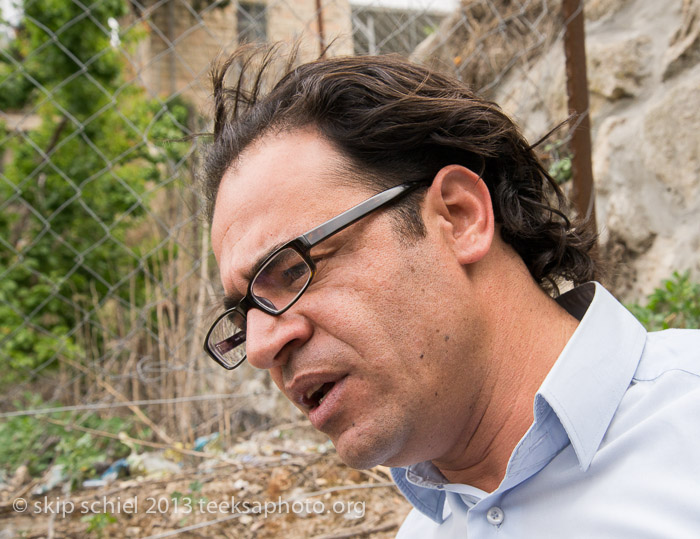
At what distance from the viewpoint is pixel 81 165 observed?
260 inches

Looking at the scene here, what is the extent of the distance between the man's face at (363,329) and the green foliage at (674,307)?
1.30 metres

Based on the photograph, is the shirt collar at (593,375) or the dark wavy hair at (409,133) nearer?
the shirt collar at (593,375)

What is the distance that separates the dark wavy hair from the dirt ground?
4.05 feet

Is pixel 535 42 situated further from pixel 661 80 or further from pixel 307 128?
pixel 307 128

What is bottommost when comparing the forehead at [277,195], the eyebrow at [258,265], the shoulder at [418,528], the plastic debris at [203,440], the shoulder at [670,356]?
the shoulder at [418,528]

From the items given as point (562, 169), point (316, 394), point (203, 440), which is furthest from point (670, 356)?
point (203, 440)

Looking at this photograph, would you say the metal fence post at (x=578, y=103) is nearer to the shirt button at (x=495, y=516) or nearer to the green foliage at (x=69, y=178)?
the shirt button at (x=495, y=516)

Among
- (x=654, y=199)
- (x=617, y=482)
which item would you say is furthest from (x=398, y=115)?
(x=654, y=199)

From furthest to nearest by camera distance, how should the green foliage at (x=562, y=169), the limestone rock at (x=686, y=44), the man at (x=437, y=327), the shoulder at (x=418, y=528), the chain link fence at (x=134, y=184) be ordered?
the chain link fence at (x=134, y=184)
the green foliage at (x=562, y=169)
the limestone rock at (x=686, y=44)
the shoulder at (x=418, y=528)
the man at (x=437, y=327)

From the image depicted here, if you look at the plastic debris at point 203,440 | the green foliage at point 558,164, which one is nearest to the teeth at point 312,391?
the green foliage at point 558,164

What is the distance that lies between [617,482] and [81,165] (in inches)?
266

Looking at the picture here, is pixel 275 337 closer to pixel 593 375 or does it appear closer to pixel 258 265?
pixel 258 265

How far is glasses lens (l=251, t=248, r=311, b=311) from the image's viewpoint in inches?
48.6

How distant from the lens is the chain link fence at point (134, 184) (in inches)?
117
